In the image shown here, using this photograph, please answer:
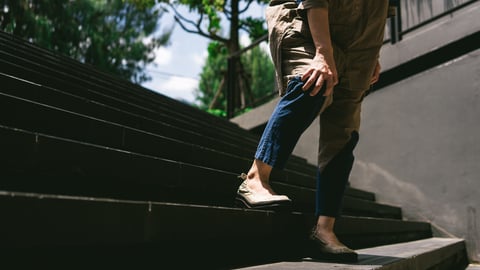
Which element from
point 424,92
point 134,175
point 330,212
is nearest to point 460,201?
point 424,92

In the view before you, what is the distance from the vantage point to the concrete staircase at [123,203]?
115cm

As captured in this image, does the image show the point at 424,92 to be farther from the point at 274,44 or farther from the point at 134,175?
the point at 134,175

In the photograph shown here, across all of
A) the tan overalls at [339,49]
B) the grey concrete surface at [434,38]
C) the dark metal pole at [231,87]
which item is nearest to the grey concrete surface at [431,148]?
the grey concrete surface at [434,38]

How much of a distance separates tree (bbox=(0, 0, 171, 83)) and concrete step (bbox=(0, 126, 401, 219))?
11673 millimetres

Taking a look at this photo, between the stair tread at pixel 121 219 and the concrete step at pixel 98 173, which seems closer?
the stair tread at pixel 121 219

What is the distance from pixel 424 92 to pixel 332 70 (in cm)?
369

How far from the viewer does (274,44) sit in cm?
209

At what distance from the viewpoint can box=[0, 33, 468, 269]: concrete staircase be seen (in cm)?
115

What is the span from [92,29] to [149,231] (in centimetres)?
1955

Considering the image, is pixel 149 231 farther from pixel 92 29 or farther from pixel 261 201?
pixel 92 29

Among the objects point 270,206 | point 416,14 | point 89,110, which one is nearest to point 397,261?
point 270,206

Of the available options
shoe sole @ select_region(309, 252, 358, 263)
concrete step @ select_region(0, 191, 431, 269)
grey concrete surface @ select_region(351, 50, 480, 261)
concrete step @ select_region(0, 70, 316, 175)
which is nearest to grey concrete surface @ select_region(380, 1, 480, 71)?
grey concrete surface @ select_region(351, 50, 480, 261)

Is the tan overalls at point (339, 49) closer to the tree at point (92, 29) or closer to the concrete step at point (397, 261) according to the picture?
the concrete step at point (397, 261)

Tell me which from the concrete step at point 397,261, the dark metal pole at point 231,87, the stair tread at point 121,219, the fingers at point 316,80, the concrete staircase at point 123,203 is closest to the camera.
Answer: the stair tread at point 121,219
